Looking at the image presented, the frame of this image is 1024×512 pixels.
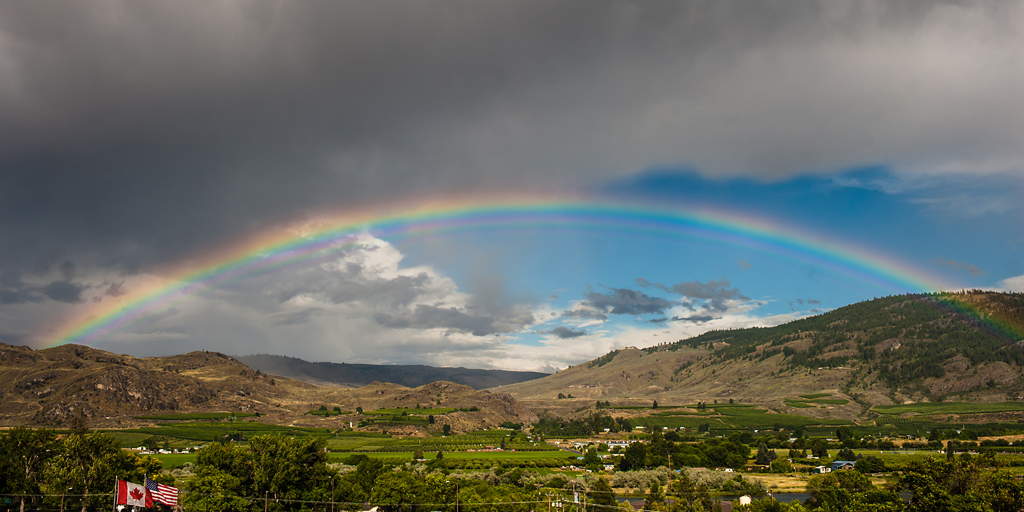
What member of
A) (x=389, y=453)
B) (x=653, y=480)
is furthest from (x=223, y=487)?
(x=389, y=453)

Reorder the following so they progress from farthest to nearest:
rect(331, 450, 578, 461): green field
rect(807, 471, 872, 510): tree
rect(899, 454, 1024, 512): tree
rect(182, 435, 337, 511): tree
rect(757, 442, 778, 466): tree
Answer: rect(331, 450, 578, 461): green field < rect(757, 442, 778, 466): tree < rect(807, 471, 872, 510): tree < rect(182, 435, 337, 511): tree < rect(899, 454, 1024, 512): tree

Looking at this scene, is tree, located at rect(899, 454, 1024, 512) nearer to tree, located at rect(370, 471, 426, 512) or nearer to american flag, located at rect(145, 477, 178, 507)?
tree, located at rect(370, 471, 426, 512)

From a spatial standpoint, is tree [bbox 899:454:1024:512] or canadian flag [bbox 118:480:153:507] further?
tree [bbox 899:454:1024:512]

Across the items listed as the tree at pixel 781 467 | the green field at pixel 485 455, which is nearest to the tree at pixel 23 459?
the green field at pixel 485 455

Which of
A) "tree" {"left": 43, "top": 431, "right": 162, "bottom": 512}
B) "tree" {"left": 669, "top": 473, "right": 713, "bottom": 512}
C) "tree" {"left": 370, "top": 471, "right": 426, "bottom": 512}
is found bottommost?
"tree" {"left": 669, "top": 473, "right": 713, "bottom": 512}

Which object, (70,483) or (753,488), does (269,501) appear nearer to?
(70,483)

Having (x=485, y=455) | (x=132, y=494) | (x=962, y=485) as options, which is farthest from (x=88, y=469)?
(x=485, y=455)

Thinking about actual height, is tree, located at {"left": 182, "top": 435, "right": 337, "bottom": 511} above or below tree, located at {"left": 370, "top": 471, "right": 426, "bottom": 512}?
above

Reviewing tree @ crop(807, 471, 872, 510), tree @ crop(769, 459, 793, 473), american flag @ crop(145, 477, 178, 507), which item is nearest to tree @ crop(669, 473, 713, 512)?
tree @ crop(807, 471, 872, 510)
